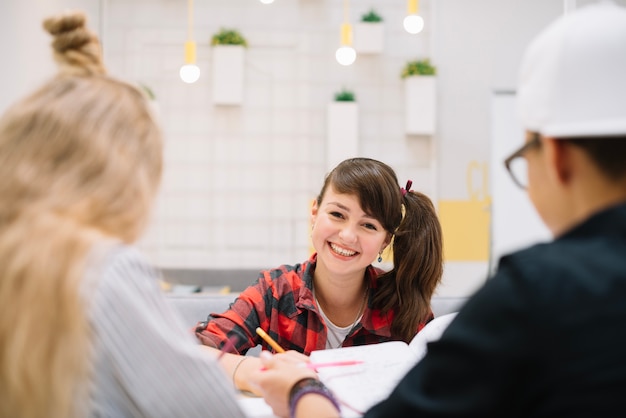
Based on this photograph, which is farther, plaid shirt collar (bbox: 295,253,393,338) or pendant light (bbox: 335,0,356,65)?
pendant light (bbox: 335,0,356,65)

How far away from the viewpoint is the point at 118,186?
950 millimetres

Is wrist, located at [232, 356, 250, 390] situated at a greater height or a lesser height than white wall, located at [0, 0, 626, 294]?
lesser

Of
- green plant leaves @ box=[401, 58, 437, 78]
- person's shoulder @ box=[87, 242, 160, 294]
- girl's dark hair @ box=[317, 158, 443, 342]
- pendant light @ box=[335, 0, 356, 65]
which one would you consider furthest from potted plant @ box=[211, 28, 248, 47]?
person's shoulder @ box=[87, 242, 160, 294]

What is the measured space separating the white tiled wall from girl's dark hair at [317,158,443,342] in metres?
3.65

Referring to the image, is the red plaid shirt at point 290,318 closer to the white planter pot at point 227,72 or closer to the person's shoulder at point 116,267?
the person's shoulder at point 116,267

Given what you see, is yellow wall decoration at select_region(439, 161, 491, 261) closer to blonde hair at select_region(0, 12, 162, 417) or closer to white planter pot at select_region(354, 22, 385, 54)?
white planter pot at select_region(354, 22, 385, 54)

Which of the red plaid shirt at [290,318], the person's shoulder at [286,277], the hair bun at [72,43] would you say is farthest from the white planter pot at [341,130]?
the hair bun at [72,43]

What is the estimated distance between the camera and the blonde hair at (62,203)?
85 cm

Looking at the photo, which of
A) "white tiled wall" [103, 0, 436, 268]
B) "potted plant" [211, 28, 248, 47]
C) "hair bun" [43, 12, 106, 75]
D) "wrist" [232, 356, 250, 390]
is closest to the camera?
"hair bun" [43, 12, 106, 75]

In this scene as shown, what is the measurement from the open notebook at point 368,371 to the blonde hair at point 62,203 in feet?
1.85

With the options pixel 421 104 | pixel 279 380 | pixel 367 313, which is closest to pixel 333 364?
pixel 279 380

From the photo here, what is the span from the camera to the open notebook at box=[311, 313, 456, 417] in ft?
4.16

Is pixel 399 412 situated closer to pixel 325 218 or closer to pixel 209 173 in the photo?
pixel 325 218

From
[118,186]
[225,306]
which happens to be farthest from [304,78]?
[118,186]
